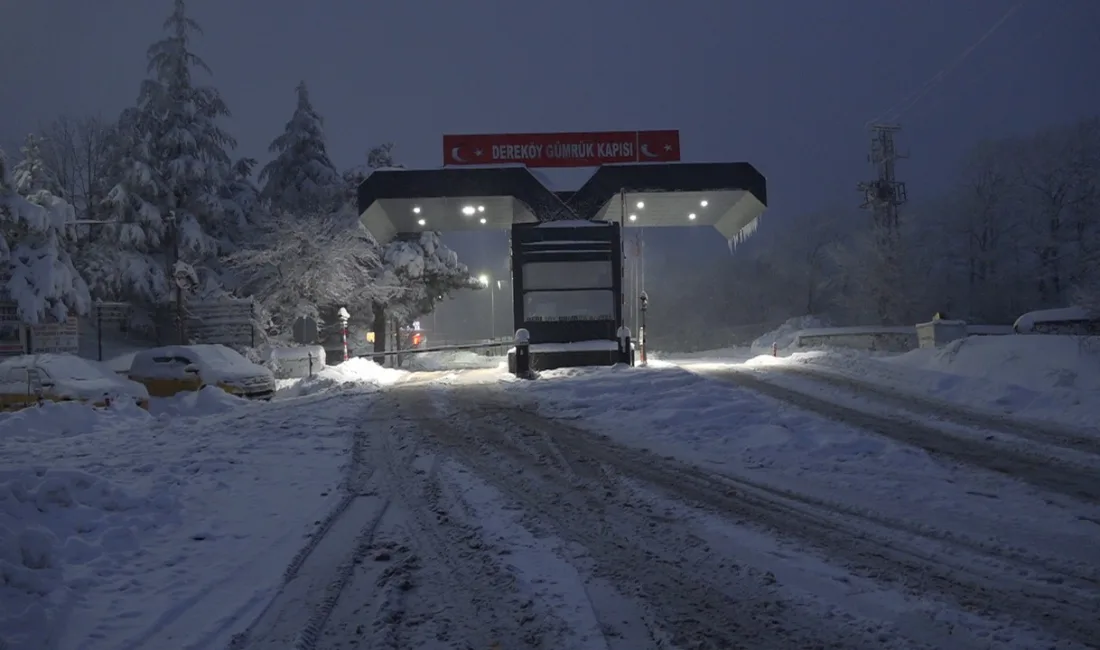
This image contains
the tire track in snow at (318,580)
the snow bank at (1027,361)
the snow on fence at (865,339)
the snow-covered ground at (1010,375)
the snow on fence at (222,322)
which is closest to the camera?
the tire track in snow at (318,580)

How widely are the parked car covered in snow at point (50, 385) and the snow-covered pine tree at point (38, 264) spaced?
526 inches

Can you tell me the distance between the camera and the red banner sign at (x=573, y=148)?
22.3 meters

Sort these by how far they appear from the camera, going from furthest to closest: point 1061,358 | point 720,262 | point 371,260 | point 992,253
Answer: point 720,262 → point 992,253 → point 371,260 → point 1061,358

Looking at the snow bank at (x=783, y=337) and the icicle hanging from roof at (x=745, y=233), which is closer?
the icicle hanging from roof at (x=745, y=233)

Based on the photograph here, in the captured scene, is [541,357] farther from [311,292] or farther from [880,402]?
[311,292]

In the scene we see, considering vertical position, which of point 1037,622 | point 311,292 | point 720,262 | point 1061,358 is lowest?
point 1037,622

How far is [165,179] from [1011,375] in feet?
108

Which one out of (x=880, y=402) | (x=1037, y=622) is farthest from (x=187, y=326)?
(x=1037, y=622)

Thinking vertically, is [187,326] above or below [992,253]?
below

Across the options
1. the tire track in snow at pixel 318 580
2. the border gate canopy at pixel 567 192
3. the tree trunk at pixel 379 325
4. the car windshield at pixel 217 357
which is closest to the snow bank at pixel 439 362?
the tree trunk at pixel 379 325

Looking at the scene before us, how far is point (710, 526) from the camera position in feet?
17.4

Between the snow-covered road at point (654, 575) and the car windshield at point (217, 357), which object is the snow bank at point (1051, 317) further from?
the car windshield at point (217, 357)

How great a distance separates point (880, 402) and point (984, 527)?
21.4 feet

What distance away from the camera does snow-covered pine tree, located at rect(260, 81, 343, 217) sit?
3575 centimetres
